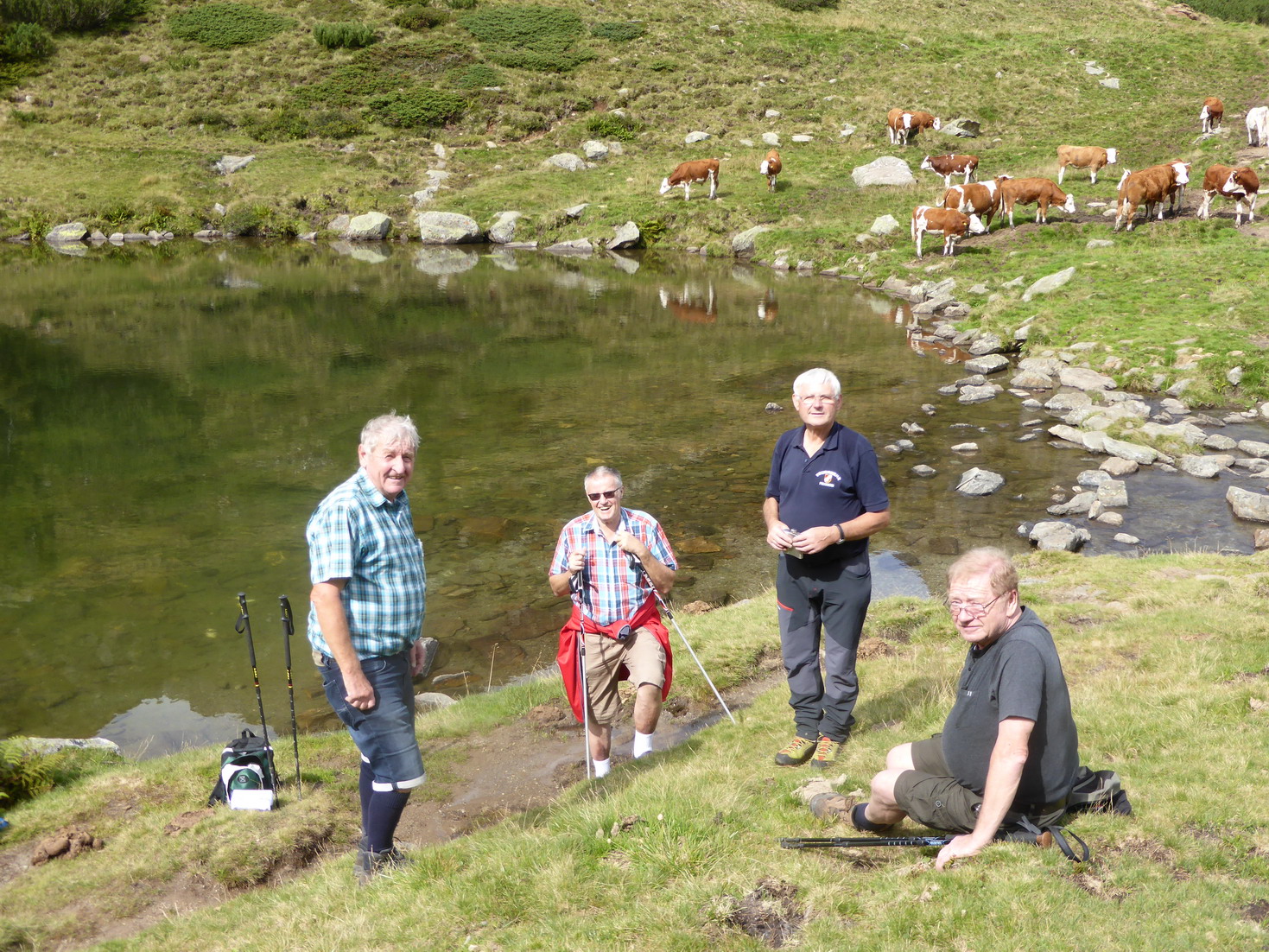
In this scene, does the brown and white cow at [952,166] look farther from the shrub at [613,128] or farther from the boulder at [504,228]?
the boulder at [504,228]

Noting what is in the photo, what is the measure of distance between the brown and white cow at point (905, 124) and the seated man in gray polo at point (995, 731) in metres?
49.3

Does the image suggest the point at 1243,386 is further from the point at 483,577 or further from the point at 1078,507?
the point at 483,577

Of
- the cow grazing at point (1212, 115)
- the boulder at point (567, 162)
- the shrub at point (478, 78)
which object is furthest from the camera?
the shrub at point (478, 78)

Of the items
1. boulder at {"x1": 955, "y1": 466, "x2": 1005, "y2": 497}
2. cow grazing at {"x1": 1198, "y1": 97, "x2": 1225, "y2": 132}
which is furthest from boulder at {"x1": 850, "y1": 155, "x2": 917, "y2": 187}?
boulder at {"x1": 955, "y1": 466, "x2": 1005, "y2": 497}

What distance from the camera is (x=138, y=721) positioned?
409 inches

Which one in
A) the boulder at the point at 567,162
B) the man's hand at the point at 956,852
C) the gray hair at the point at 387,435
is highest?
the gray hair at the point at 387,435

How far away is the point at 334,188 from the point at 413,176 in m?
4.38

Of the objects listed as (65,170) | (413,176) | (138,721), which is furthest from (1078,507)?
(65,170)

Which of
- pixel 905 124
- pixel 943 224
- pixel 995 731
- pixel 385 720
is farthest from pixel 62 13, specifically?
pixel 995 731

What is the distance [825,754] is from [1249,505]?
1060 centimetres

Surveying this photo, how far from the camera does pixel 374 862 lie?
5875 mm

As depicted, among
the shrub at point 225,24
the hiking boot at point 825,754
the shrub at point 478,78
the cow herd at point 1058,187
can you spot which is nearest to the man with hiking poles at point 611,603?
the hiking boot at point 825,754

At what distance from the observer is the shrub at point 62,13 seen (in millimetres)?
65375

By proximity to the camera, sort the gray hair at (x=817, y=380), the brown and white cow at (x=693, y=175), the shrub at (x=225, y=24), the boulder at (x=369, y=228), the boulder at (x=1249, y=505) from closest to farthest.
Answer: the gray hair at (x=817, y=380) → the boulder at (x=1249, y=505) → the brown and white cow at (x=693, y=175) → the boulder at (x=369, y=228) → the shrub at (x=225, y=24)
